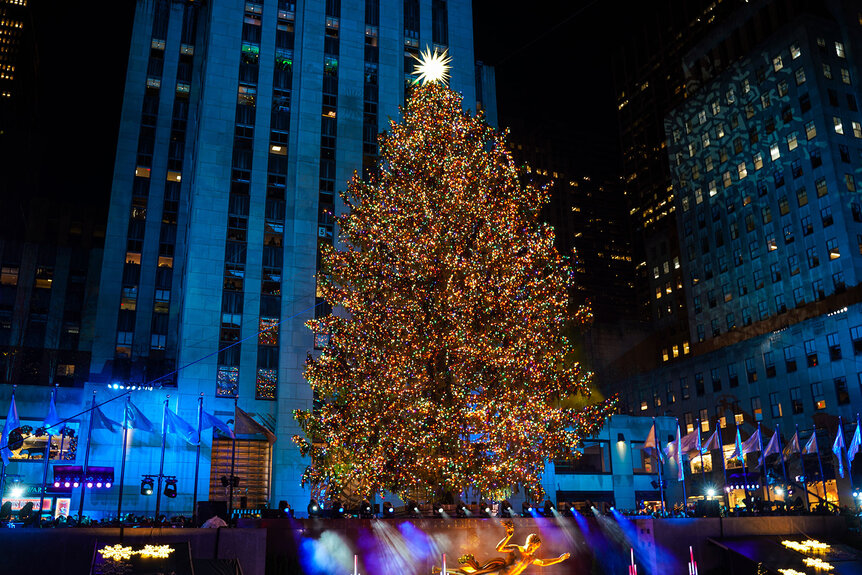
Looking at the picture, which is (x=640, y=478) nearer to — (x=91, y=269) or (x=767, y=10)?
(x=767, y=10)

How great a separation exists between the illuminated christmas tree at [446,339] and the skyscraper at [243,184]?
14373 millimetres

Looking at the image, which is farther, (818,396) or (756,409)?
(756,409)

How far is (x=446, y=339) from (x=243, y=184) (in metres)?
27.3

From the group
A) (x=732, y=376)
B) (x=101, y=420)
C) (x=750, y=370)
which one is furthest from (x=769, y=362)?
(x=101, y=420)

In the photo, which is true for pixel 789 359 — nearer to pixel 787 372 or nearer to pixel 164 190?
pixel 787 372

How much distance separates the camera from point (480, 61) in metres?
64.8

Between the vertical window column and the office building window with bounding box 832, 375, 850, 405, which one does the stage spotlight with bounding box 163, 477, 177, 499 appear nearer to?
the vertical window column

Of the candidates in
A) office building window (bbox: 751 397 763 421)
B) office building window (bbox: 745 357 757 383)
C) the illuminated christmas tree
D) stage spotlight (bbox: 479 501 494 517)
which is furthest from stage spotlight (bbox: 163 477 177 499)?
office building window (bbox: 745 357 757 383)

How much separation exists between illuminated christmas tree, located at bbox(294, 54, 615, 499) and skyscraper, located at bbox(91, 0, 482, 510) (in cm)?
1437

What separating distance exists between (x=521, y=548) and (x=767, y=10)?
291 feet

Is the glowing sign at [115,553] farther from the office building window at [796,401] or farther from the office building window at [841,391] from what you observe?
the office building window at [796,401]

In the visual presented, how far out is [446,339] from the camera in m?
28.3

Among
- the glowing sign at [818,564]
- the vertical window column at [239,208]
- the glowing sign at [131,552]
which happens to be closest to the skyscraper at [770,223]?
the glowing sign at [818,564]

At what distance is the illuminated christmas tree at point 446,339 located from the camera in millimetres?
27609
